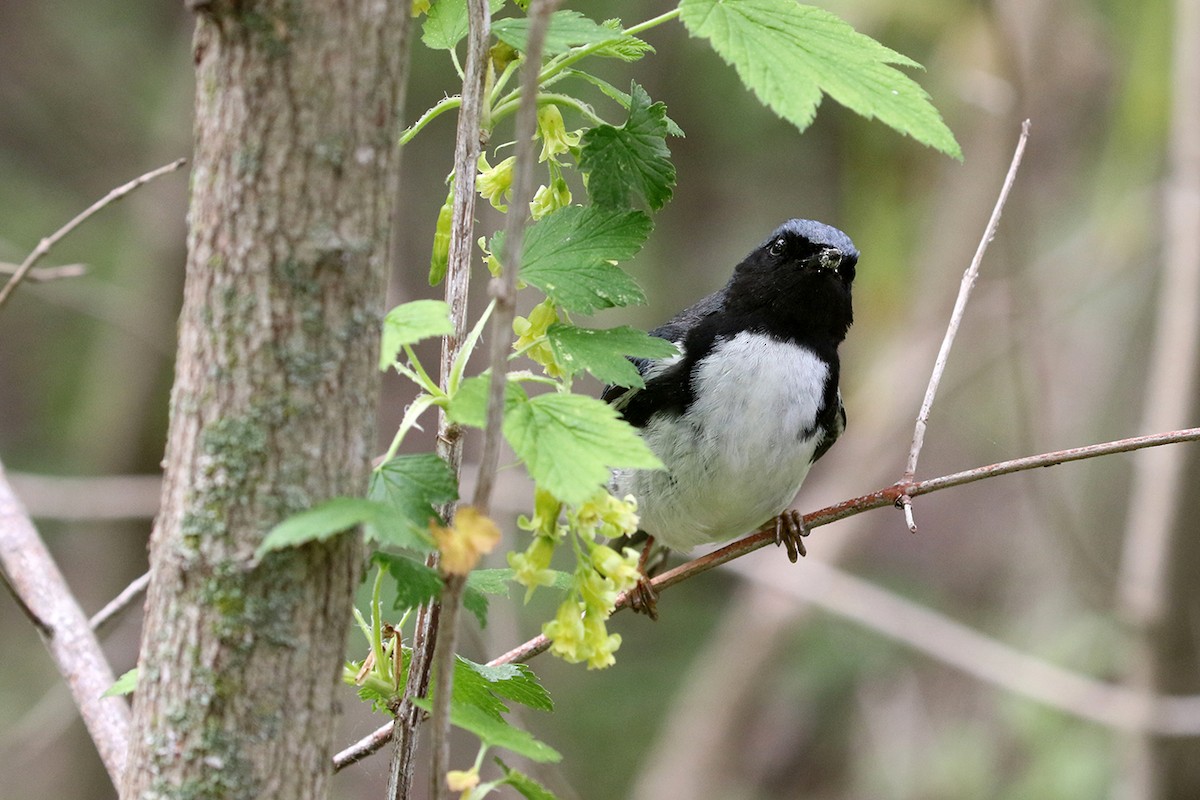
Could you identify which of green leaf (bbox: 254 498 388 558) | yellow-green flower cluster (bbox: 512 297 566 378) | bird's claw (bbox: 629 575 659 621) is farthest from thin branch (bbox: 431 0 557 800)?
bird's claw (bbox: 629 575 659 621)

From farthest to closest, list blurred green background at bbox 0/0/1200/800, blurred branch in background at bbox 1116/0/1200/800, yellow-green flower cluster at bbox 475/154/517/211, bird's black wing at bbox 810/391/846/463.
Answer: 1. blurred green background at bbox 0/0/1200/800
2. blurred branch in background at bbox 1116/0/1200/800
3. bird's black wing at bbox 810/391/846/463
4. yellow-green flower cluster at bbox 475/154/517/211

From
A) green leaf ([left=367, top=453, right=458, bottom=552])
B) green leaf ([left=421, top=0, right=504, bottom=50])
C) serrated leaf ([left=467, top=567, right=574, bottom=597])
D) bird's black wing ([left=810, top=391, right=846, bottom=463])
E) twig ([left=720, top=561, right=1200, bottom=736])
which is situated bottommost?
twig ([left=720, top=561, right=1200, bottom=736])

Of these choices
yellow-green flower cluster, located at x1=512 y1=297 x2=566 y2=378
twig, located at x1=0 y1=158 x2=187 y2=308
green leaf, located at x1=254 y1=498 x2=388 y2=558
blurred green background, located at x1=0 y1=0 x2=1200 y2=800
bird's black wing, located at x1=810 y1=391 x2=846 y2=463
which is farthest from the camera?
blurred green background, located at x1=0 y1=0 x2=1200 y2=800

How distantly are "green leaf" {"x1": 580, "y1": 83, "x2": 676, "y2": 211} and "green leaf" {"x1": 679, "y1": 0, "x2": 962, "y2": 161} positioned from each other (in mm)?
Answer: 148

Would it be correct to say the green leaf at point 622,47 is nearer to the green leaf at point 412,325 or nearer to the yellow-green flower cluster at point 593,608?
the green leaf at point 412,325

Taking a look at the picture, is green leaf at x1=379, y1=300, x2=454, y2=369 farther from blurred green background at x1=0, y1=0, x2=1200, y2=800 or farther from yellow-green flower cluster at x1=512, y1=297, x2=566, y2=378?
blurred green background at x1=0, y1=0, x2=1200, y2=800

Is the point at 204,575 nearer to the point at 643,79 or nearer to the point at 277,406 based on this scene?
the point at 277,406

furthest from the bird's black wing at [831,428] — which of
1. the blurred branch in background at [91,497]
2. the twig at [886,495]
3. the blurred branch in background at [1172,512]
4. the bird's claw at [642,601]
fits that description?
the blurred branch in background at [91,497]

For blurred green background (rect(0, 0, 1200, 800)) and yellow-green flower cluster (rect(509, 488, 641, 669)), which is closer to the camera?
yellow-green flower cluster (rect(509, 488, 641, 669))

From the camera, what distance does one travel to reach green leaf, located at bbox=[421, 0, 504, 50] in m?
1.63

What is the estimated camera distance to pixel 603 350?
1.43 meters

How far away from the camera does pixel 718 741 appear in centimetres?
629

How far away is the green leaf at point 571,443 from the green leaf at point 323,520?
19 cm

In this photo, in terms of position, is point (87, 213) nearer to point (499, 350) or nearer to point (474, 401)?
point (474, 401)
